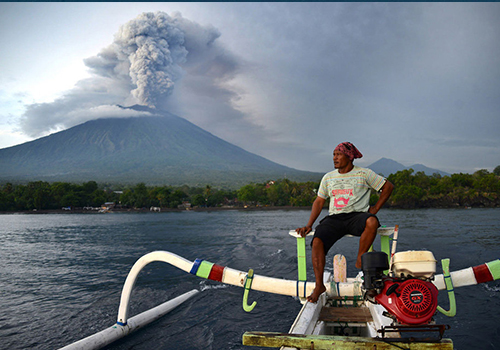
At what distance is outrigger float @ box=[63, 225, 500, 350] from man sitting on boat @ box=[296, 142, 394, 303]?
303mm

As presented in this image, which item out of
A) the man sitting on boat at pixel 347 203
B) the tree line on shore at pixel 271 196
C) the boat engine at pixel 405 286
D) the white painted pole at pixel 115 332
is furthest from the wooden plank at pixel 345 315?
the tree line on shore at pixel 271 196

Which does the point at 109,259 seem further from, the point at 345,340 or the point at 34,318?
the point at 345,340

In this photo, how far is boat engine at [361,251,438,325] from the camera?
2.26 meters

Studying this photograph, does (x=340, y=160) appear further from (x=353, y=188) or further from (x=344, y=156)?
(x=353, y=188)

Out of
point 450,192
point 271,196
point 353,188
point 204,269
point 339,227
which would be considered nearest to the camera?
point 204,269

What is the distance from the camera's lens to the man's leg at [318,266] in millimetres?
3611

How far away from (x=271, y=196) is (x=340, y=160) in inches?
4064

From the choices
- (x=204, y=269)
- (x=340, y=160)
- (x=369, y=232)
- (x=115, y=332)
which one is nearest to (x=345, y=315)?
(x=369, y=232)

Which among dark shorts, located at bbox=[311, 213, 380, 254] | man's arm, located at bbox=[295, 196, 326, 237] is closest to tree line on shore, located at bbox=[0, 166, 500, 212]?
man's arm, located at bbox=[295, 196, 326, 237]

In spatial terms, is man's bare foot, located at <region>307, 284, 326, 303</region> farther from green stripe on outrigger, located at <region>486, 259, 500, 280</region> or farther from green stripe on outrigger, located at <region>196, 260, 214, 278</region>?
green stripe on outrigger, located at <region>486, 259, 500, 280</region>

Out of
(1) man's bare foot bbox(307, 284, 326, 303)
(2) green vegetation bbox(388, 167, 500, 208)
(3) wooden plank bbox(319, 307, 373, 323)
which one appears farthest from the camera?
(2) green vegetation bbox(388, 167, 500, 208)

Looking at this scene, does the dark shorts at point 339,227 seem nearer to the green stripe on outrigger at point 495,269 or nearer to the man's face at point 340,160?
the man's face at point 340,160

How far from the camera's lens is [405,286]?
2.31 m

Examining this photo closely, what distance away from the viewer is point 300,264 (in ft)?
13.9
